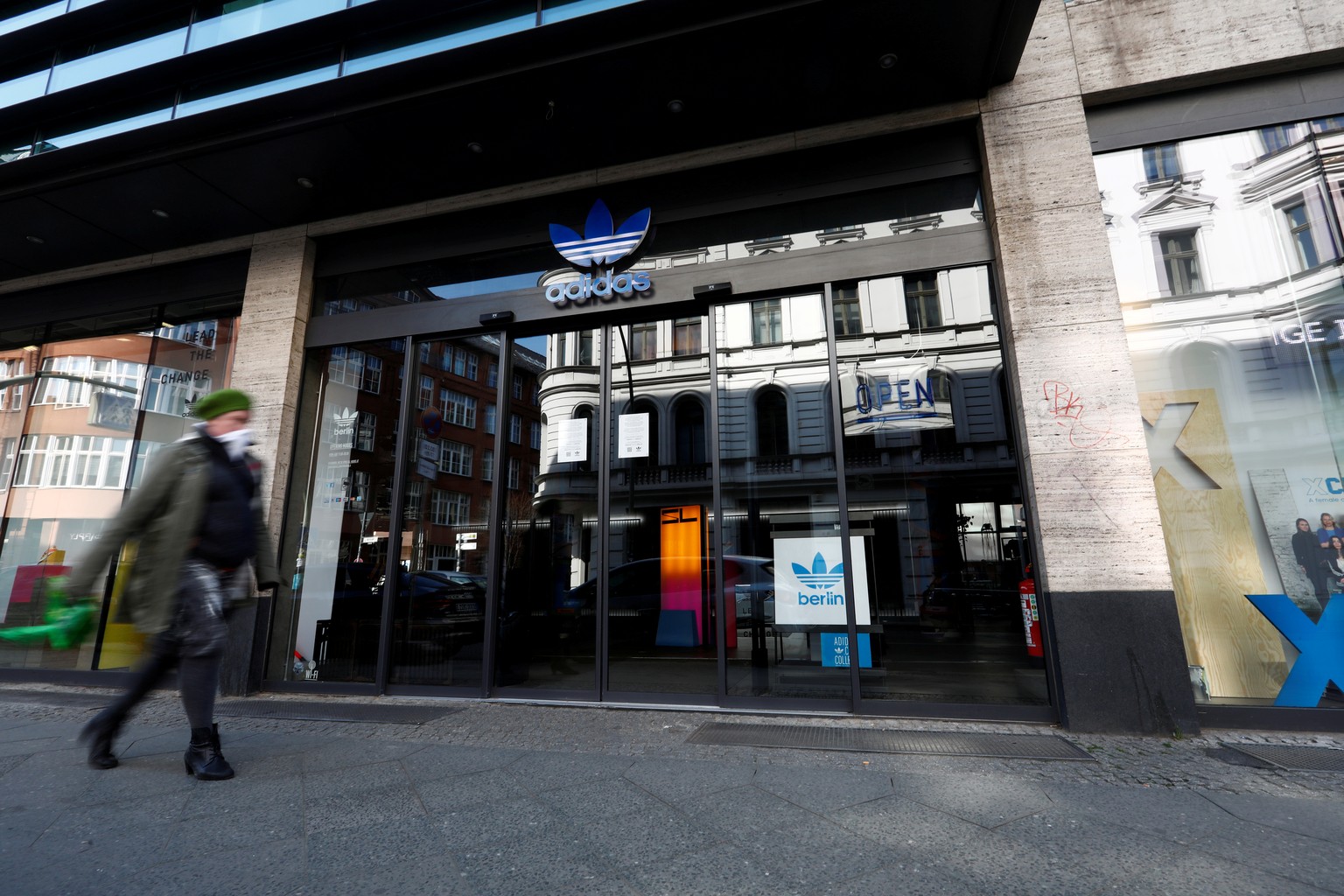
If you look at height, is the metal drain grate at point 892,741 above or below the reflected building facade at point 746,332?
below

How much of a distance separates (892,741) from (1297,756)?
7.53 ft

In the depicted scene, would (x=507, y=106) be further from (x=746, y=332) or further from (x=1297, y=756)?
(x=1297, y=756)

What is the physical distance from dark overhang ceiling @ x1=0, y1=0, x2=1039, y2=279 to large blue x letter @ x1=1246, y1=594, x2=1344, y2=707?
4.68m

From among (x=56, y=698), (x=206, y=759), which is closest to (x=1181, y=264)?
(x=206, y=759)

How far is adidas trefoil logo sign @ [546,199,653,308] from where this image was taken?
19.9 feet

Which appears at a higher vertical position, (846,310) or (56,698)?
(846,310)

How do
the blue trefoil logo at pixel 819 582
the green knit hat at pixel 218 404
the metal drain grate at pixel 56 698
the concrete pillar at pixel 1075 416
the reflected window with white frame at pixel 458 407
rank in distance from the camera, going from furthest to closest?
1. the reflected window with white frame at pixel 458 407
2. the metal drain grate at pixel 56 698
3. the blue trefoil logo at pixel 819 582
4. the concrete pillar at pixel 1075 416
5. the green knit hat at pixel 218 404

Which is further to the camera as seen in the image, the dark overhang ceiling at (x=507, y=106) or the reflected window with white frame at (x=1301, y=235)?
the reflected window with white frame at (x=1301, y=235)

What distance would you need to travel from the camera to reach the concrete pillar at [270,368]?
604cm

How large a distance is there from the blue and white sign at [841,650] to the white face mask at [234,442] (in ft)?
14.2

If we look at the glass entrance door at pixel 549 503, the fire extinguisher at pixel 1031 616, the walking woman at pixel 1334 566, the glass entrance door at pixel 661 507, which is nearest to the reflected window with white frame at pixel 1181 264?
the walking woman at pixel 1334 566

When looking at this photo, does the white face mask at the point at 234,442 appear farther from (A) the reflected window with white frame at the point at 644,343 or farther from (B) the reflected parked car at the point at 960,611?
(B) the reflected parked car at the point at 960,611

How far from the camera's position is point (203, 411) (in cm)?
349

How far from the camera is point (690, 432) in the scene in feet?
20.7
